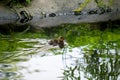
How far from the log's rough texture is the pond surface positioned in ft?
10.3

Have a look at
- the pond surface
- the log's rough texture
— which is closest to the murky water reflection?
the pond surface

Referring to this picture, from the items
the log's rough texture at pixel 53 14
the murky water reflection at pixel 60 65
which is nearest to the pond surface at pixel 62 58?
the murky water reflection at pixel 60 65

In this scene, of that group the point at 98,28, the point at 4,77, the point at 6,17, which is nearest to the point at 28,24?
the point at 6,17

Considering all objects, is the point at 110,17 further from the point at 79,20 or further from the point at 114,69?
the point at 114,69

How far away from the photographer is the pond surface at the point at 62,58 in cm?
693

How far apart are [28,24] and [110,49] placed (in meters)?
5.01

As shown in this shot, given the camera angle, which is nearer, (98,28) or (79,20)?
(98,28)

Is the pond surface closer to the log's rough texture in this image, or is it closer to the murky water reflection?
the murky water reflection

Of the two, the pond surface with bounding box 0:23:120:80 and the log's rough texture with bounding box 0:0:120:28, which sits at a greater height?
the log's rough texture with bounding box 0:0:120:28

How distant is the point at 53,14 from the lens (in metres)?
15.3

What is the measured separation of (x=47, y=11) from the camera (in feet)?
50.1

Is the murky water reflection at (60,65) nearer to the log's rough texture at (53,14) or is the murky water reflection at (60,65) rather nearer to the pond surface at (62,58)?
the pond surface at (62,58)

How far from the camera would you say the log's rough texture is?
1393 cm

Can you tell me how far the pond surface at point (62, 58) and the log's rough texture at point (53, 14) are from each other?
3155 mm
